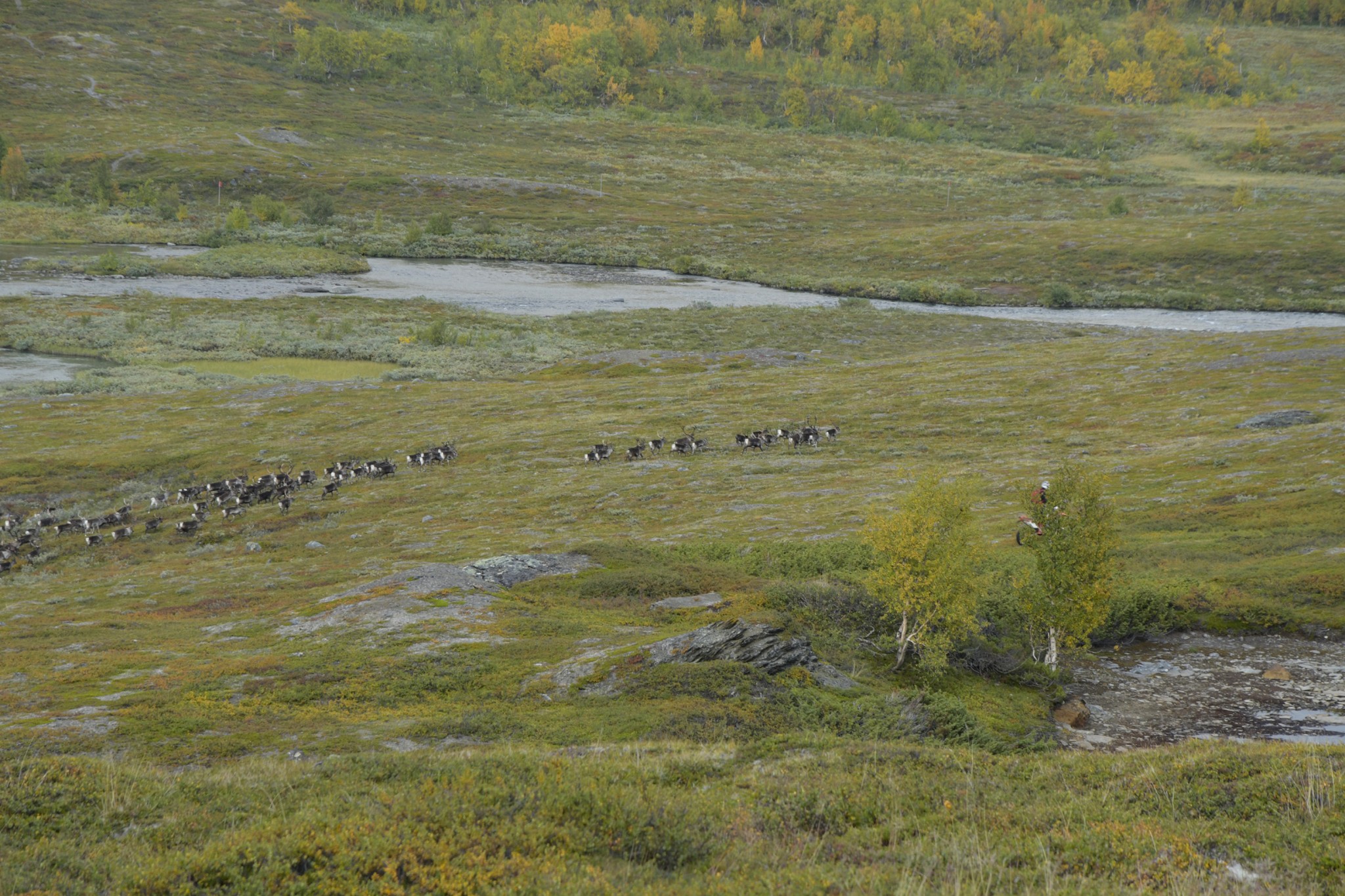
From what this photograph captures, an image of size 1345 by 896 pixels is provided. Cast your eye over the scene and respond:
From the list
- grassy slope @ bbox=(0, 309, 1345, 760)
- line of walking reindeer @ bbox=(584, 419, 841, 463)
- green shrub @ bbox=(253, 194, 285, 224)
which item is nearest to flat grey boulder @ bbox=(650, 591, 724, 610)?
grassy slope @ bbox=(0, 309, 1345, 760)

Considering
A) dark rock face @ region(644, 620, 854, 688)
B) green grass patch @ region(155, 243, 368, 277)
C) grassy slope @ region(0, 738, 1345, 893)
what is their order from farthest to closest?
green grass patch @ region(155, 243, 368, 277) → dark rock face @ region(644, 620, 854, 688) → grassy slope @ region(0, 738, 1345, 893)

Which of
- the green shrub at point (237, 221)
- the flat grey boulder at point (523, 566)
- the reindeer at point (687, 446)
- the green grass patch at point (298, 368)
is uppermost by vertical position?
the green shrub at point (237, 221)

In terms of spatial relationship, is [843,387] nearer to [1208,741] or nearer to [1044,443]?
[1044,443]

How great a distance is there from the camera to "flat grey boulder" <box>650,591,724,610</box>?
1031 inches

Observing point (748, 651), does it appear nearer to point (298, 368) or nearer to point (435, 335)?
point (298, 368)

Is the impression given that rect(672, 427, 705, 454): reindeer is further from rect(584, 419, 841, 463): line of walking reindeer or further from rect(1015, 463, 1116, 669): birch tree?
rect(1015, 463, 1116, 669): birch tree

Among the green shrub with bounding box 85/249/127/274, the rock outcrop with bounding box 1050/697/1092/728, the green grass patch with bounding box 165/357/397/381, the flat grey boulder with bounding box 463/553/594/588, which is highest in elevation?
the rock outcrop with bounding box 1050/697/1092/728

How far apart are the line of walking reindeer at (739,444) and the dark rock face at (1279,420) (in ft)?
72.6

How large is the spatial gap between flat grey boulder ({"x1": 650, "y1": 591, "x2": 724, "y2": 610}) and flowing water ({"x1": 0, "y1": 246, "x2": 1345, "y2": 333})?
8492cm

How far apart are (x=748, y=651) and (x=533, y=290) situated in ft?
366

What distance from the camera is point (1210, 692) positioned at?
70.9ft

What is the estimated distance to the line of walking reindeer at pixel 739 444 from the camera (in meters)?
54.1

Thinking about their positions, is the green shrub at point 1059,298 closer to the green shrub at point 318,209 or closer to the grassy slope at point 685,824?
the grassy slope at point 685,824

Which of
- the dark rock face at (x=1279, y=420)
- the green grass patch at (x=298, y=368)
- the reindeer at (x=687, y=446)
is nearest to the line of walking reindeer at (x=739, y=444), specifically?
the reindeer at (x=687, y=446)
